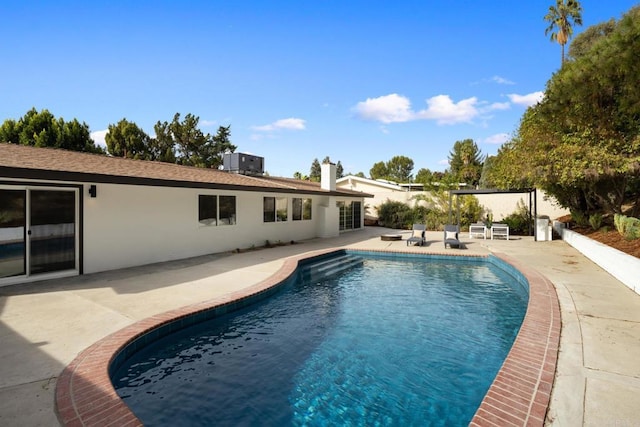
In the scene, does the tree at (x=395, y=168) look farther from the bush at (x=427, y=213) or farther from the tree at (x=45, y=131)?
the tree at (x=45, y=131)

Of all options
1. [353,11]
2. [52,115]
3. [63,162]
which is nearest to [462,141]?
[353,11]

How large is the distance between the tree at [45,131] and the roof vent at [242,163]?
20.3 metres

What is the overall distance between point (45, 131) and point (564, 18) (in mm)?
47215

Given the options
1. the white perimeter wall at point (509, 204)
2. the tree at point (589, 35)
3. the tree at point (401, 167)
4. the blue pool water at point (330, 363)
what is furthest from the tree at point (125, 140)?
the tree at point (401, 167)

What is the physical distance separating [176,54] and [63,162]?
7.28 metres

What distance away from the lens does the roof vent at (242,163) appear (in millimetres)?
17969

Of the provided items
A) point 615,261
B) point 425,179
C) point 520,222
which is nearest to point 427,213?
point 520,222

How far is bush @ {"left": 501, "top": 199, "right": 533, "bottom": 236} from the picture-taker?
67.3 feet

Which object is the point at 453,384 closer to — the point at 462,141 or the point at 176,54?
the point at 176,54

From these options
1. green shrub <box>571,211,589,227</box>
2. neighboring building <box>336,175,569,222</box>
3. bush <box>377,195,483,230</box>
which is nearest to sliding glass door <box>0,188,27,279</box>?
bush <box>377,195,483,230</box>

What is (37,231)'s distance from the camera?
8258 millimetres

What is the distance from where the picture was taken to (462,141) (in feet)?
217

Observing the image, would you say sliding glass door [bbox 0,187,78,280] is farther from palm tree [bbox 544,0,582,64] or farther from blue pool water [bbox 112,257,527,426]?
palm tree [bbox 544,0,582,64]

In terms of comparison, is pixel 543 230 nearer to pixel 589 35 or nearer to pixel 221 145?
pixel 589 35
